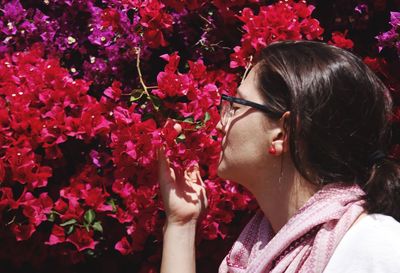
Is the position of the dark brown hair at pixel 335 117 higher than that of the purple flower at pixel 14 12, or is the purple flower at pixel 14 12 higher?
the dark brown hair at pixel 335 117

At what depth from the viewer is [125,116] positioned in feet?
6.49

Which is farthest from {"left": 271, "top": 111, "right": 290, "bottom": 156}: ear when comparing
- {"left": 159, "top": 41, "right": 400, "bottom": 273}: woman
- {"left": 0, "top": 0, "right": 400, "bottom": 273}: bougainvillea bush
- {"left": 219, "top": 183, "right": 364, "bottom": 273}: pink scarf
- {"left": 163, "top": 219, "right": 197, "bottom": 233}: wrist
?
{"left": 163, "top": 219, "right": 197, "bottom": 233}: wrist

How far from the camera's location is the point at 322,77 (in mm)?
1607

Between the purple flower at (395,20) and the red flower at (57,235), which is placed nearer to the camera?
the red flower at (57,235)

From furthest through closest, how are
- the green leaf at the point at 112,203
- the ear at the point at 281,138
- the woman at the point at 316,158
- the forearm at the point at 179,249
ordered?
the green leaf at the point at 112,203 → the forearm at the point at 179,249 → the ear at the point at 281,138 → the woman at the point at 316,158

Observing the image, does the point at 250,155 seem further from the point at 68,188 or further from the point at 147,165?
the point at 68,188

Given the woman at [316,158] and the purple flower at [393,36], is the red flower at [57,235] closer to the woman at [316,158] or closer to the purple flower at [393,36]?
A: the woman at [316,158]

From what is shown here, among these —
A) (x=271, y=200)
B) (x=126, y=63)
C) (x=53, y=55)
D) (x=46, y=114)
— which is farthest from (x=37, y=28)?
(x=271, y=200)

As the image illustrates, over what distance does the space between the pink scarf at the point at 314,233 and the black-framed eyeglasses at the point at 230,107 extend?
219 millimetres

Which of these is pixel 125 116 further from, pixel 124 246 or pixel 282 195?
pixel 282 195

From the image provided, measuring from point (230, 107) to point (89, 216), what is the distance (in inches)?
20.6

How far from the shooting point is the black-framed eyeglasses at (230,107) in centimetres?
167

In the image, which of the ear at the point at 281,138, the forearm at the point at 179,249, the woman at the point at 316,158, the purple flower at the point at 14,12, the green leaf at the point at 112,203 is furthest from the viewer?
the purple flower at the point at 14,12

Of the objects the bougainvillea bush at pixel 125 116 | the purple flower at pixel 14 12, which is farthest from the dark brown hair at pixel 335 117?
the purple flower at pixel 14 12
